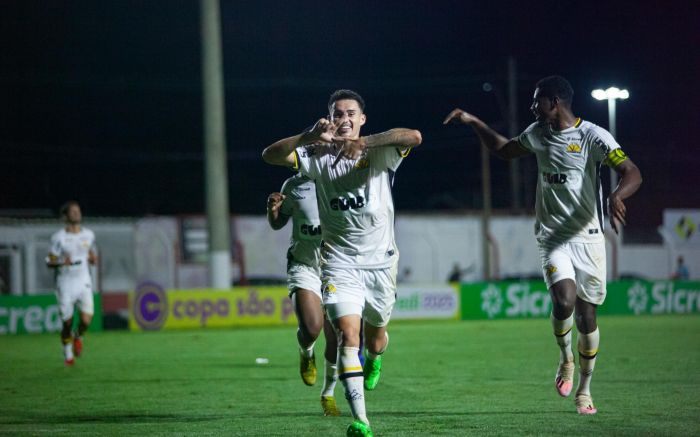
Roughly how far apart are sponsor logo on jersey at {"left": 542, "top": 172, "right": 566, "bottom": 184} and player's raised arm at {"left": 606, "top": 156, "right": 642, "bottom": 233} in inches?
15.8

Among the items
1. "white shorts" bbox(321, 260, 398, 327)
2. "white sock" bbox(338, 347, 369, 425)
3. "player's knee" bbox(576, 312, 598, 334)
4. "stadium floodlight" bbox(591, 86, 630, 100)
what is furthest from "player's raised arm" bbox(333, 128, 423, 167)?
"stadium floodlight" bbox(591, 86, 630, 100)

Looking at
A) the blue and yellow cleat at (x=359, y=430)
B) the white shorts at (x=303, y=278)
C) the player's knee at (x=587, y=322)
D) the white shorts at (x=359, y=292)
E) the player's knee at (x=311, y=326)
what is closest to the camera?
the blue and yellow cleat at (x=359, y=430)

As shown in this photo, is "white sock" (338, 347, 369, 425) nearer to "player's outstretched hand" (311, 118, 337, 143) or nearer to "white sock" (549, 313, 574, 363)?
"player's outstretched hand" (311, 118, 337, 143)

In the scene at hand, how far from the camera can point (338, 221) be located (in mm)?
7633

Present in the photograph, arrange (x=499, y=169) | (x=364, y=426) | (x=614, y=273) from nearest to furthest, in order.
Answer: (x=364, y=426) < (x=614, y=273) < (x=499, y=169)

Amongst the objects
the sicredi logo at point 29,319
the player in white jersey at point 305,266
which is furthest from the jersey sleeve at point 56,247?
the sicredi logo at point 29,319

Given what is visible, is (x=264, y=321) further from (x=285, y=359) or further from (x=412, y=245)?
(x=412, y=245)

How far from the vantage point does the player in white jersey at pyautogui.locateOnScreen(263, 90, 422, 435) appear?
7.43m

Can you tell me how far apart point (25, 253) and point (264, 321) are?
44.9ft

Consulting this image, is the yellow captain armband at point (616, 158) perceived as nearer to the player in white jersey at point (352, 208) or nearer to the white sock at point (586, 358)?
the white sock at point (586, 358)

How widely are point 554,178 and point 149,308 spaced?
62.6 feet

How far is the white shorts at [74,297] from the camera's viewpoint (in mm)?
15992

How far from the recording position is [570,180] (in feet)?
28.3

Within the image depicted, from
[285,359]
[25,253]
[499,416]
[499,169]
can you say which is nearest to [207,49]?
[285,359]
